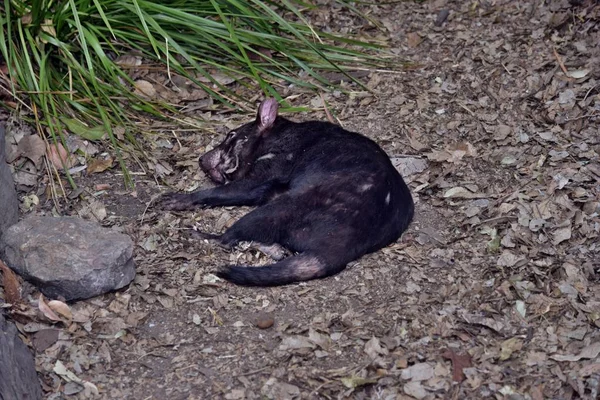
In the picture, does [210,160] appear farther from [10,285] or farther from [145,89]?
[10,285]

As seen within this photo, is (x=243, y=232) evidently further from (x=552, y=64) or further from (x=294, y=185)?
(x=552, y=64)

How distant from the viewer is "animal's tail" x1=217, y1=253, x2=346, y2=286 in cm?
424

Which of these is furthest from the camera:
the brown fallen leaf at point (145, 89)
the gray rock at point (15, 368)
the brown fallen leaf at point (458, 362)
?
the brown fallen leaf at point (145, 89)

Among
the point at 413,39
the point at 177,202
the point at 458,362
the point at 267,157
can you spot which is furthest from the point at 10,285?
the point at 413,39

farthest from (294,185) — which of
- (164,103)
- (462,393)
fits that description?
(462,393)

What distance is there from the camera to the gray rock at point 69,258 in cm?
410

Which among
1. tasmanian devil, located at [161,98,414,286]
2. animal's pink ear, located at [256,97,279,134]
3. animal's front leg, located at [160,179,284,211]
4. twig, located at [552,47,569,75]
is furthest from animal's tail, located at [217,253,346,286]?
twig, located at [552,47,569,75]

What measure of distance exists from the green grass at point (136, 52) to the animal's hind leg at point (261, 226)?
0.93 m

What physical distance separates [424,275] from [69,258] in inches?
63.8

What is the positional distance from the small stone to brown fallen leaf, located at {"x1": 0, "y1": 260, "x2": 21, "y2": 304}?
1066 millimetres

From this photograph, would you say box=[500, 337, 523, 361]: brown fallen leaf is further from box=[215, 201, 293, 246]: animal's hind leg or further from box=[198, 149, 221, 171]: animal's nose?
box=[198, 149, 221, 171]: animal's nose

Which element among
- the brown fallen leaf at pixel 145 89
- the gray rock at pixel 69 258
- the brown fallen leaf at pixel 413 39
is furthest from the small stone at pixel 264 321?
the brown fallen leaf at pixel 413 39

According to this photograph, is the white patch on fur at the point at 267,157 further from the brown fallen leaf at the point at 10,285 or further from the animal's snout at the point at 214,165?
the brown fallen leaf at the point at 10,285

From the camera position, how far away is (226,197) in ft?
16.0
